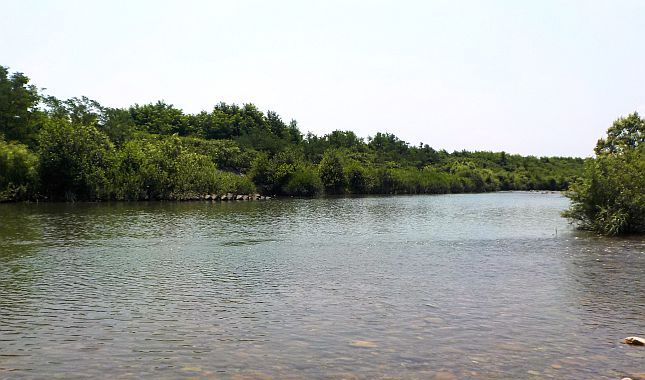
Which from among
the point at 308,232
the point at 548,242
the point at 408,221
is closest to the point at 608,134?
the point at 408,221

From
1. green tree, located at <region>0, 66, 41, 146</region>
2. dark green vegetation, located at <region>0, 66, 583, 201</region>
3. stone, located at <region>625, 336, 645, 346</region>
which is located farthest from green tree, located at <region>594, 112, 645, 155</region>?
green tree, located at <region>0, 66, 41, 146</region>

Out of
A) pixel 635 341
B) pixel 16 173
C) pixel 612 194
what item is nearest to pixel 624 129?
pixel 612 194

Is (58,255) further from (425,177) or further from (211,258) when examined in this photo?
(425,177)

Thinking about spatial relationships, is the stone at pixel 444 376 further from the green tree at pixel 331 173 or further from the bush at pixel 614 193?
the green tree at pixel 331 173

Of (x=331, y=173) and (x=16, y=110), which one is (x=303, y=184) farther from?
(x=16, y=110)

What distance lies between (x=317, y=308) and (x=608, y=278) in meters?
16.0

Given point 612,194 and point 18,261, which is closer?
point 18,261

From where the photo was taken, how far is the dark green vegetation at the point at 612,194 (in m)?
44.4

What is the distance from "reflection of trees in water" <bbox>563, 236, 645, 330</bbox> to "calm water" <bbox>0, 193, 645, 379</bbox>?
0.41 feet

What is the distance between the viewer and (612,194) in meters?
45.5

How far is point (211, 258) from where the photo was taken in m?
32.9

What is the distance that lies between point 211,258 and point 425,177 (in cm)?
16306

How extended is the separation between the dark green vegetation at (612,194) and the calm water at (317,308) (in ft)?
14.6

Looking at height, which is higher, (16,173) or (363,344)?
(16,173)
